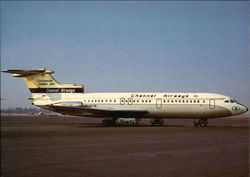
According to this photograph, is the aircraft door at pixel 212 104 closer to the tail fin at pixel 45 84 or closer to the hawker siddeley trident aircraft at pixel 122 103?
the hawker siddeley trident aircraft at pixel 122 103

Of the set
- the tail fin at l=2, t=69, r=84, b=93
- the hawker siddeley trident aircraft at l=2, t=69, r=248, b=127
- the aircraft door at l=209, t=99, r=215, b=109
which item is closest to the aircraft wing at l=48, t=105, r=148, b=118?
the hawker siddeley trident aircraft at l=2, t=69, r=248, b=127

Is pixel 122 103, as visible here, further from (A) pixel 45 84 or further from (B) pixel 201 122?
(A) pixel 45 84

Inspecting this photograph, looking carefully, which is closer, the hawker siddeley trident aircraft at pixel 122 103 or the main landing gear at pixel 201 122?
the hawker siddeley trident aircraft at pixel 122 103

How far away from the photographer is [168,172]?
309 inches

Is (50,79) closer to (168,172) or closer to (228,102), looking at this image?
(228,102)

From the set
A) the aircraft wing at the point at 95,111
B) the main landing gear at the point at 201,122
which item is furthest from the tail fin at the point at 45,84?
the main landing gear at the point at 201,122

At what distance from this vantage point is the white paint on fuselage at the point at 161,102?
1187 inches

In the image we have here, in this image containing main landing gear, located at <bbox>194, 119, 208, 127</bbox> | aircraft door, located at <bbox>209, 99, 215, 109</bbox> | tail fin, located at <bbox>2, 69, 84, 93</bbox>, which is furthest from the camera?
tail fin, located at <bbox>2, 69, 84, 93</bbox>

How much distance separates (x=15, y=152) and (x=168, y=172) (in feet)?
18.6

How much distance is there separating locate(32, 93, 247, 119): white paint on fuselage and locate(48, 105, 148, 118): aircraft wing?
57 cm

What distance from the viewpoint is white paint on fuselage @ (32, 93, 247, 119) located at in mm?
30141

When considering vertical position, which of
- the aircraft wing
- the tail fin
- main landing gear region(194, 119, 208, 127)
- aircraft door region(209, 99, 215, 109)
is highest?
the tail fin

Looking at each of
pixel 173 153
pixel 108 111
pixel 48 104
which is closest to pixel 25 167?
pixel 173 153

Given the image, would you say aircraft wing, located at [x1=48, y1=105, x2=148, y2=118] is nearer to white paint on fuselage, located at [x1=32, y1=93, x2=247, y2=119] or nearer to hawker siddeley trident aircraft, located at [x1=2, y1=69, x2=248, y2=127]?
hawker siddeley trident aircraft, located at [x1=2, y1=69, x2=248, y2=127]
